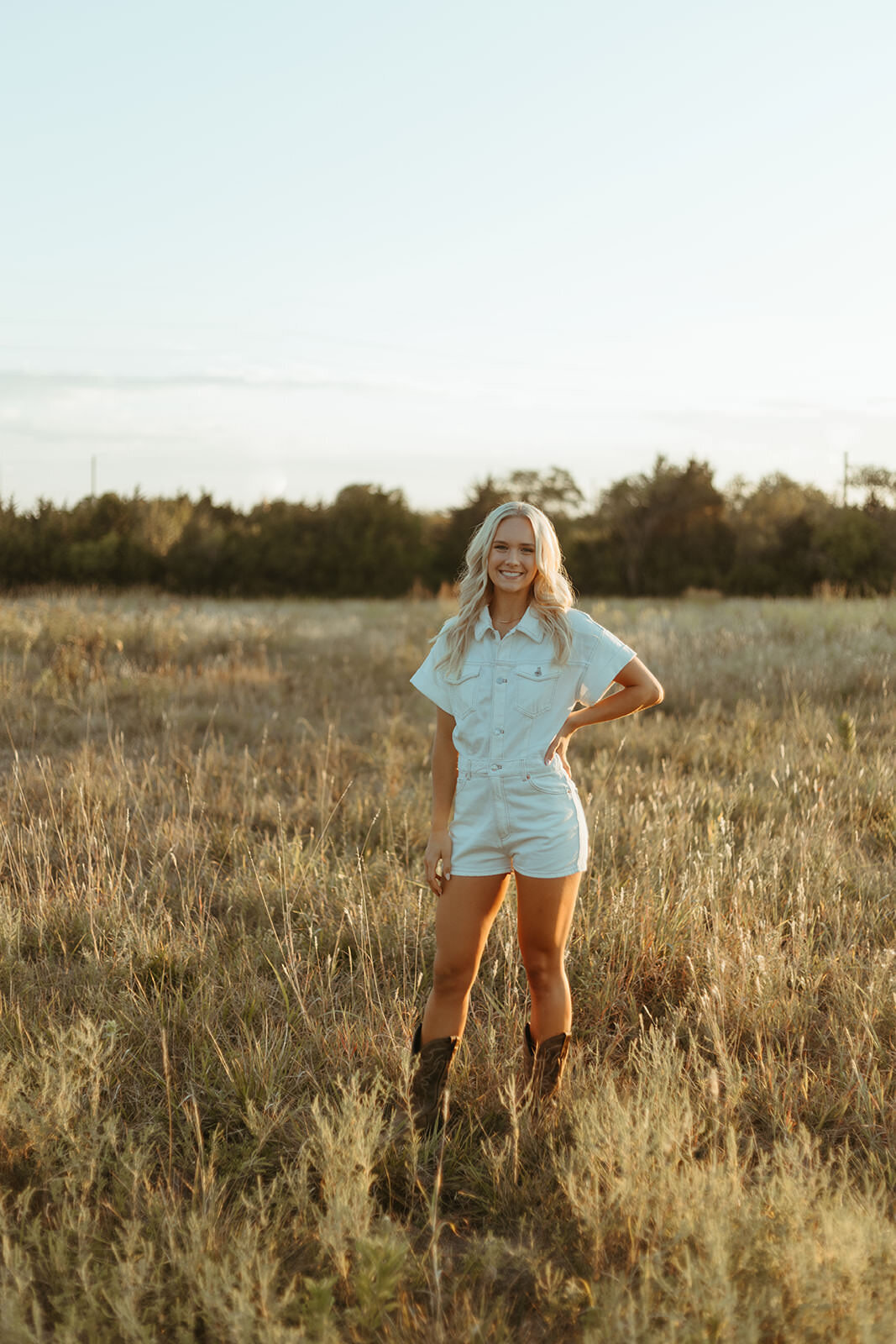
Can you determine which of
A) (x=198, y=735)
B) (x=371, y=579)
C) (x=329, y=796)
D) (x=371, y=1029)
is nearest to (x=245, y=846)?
(x=329, y=796)

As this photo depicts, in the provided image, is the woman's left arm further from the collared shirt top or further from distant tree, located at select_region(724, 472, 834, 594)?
distant tree, located at select_region(724, 472, 834, 594)

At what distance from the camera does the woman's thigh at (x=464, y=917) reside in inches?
99.0

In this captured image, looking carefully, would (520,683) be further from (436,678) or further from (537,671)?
(436,678)

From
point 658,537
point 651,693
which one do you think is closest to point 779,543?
point 658,537

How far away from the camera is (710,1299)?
A: 177 centimetres

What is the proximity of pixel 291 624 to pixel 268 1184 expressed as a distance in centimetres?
1382

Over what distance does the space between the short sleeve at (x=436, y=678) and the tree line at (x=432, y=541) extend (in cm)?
2791

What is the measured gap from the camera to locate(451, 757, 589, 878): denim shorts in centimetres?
245

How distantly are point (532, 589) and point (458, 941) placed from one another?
1.01 meters

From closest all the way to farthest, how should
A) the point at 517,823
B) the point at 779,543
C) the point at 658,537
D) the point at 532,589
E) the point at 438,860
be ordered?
the point at 517,823 < the point at 438,860 < the point at 532,589 < the point at 779,543 < the point at 658,537

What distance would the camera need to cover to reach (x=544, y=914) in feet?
8.18

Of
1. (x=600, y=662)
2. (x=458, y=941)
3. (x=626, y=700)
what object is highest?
(x=600, y=662)

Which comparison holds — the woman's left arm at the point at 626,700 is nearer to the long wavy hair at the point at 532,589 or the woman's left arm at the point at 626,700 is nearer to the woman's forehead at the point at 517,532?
the long wavy hair at the point at 532,589

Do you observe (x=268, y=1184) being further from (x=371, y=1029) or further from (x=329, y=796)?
(x=329, y=796)
